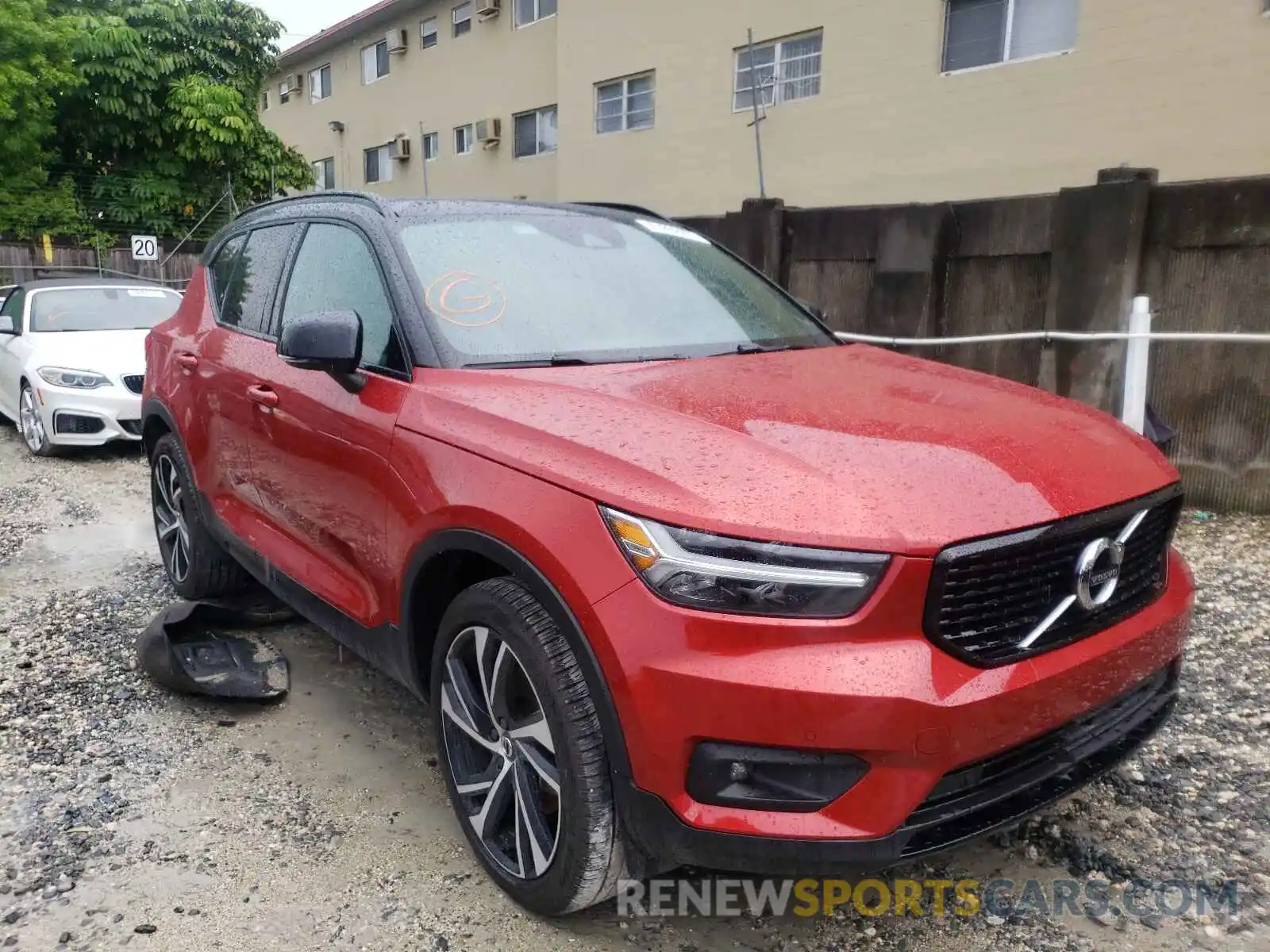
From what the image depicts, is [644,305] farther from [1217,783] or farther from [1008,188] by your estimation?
[1008,188]

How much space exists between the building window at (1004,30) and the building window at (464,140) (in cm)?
1226

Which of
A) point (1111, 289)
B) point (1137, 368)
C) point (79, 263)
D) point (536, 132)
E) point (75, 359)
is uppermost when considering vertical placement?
point (536, 132)

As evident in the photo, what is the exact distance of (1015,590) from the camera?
1986 millimetres

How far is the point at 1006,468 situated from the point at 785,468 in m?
0.51

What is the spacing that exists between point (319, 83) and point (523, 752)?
27830mm

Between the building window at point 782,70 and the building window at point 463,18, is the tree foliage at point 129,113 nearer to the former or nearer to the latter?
the building window at point 463,18

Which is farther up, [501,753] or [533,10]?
[533,10]

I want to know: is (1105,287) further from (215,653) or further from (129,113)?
(129,113)

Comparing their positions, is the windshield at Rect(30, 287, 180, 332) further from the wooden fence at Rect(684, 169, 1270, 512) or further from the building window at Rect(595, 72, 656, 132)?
the building window at Rect(595, 72, 656, 132)

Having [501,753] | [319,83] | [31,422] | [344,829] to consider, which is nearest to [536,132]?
[319,83]

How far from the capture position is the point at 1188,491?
5438mm

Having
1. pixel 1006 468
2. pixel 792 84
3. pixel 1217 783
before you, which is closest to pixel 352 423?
pixel 1006 468

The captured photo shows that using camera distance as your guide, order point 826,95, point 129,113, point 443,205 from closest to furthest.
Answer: point 443,205 < point 826,95 < point 129,113

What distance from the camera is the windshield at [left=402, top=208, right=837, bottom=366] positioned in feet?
9.23
